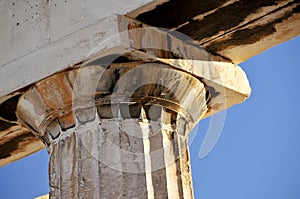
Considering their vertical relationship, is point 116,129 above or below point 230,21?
below

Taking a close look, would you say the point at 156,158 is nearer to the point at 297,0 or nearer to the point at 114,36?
the point at 114,36

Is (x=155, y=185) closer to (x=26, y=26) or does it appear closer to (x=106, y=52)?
(x=106, y=52)

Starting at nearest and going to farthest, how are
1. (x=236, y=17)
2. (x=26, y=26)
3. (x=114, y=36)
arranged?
(x=114, y=36), (x=236, y=17), (x=26, y=26)

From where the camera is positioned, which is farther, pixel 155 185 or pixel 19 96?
pixel 19 96

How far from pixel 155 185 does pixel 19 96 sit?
116 centimetres

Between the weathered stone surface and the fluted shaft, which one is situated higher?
the weathered stone surface

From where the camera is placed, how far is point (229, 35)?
4695 mm

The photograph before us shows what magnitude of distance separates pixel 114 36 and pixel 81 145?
0.82 metres

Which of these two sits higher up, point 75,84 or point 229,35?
point 229,35

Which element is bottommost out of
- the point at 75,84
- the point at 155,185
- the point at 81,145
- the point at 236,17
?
the point at 155,185

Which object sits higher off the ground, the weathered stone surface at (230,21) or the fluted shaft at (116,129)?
the weathered stone surface at (230,21)

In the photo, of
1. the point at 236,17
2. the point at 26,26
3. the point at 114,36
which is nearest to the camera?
the point at 114,36

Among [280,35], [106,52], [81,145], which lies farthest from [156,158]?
[280,35]

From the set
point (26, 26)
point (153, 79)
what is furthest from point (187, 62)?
point (26, 26)
